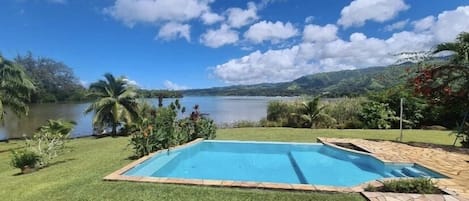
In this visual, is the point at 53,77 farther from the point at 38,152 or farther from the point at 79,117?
the point at 38,152

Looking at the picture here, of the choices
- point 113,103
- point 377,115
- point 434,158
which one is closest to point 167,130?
point 434,158

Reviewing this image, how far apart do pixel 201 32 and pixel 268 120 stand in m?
10.6

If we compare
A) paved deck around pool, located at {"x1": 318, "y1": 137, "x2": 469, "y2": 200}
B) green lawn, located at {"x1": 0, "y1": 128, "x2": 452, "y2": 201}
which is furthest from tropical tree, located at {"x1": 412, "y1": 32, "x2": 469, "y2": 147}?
green lawn, located at {"x1": 0, "y1": 128, "x2": 452, "y2": 201}

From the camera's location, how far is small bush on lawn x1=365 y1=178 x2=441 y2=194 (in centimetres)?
442

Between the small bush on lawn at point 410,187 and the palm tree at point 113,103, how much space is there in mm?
12039

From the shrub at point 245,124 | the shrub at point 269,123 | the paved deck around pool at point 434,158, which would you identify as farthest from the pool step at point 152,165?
the shrub at point 269,123

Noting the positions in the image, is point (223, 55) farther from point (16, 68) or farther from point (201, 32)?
point (16, 68)

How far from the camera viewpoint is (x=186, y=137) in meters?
9.70

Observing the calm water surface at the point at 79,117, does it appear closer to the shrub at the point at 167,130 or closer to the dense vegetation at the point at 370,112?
the shrub at the point at 167,130

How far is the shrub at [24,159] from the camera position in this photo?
661cm

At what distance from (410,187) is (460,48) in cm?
592

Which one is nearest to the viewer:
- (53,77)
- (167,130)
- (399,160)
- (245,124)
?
(399,160)

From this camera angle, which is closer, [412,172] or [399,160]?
[412,172]

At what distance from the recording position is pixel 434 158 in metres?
6.78
